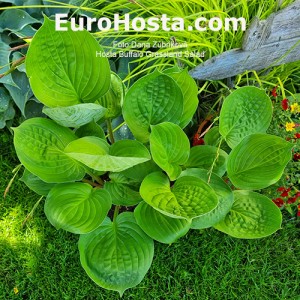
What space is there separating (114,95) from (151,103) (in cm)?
16

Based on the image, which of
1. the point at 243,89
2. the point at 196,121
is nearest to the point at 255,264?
the point at 196,121

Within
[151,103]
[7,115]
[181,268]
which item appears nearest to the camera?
[151,103]

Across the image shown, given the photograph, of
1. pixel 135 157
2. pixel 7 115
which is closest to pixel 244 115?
pixel 135 157

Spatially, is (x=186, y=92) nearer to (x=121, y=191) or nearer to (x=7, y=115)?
(x=121, y=191)

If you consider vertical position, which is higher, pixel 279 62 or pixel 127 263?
pixel 279 62

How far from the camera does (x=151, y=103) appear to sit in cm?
132

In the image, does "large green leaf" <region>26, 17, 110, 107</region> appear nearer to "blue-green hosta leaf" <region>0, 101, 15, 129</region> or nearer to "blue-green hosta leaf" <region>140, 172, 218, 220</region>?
"blue-green hosta leaf" <region>140, 172, 218, 220</region>

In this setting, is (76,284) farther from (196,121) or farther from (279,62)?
(279,62)

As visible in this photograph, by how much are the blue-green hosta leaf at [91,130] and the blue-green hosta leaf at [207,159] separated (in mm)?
294

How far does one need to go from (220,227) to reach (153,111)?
41 centimetres

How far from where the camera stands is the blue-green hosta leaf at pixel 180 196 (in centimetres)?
122

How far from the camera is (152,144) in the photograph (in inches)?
48.5

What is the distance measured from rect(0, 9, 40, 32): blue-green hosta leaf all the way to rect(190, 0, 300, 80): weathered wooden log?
2.09 ft

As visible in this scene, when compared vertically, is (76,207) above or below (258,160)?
below
